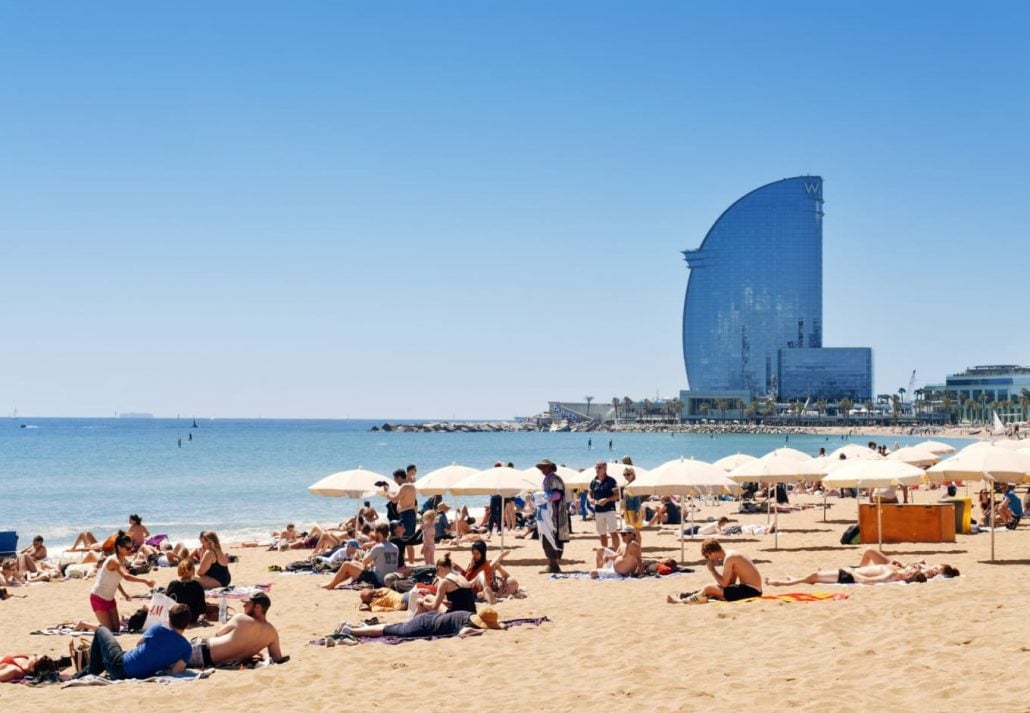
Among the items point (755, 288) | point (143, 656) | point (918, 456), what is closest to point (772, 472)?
point (918, 456)

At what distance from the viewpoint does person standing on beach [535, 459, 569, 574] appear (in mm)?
14273

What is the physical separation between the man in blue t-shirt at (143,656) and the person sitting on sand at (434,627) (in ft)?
5.24

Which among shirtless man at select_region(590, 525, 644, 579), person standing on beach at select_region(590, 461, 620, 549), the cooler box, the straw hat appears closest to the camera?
the straw hat

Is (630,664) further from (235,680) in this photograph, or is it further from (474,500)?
(474,500)

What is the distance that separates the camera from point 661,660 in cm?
792

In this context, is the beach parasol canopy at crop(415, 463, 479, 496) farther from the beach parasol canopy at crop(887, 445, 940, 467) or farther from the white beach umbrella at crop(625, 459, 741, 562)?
the beach parasol canopy at crop(887, 445, 940, 467)

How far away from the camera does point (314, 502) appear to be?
3825cm

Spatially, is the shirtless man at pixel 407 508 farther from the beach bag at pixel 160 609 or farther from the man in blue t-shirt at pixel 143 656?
the man in blue t-shirt at pixel 143 656

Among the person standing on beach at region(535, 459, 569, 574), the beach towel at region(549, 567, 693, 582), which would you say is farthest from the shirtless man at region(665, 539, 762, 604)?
the person standing on beach at region(535, 459, 569, 574)

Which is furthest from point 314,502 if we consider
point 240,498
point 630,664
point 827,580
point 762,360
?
point 762,360

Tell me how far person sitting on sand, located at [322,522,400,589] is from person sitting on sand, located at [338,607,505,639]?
3000 mm

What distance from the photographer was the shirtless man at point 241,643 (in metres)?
8.31

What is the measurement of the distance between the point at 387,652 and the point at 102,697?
7.05 ft

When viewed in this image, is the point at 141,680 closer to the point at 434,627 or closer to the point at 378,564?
the point at 434,627
